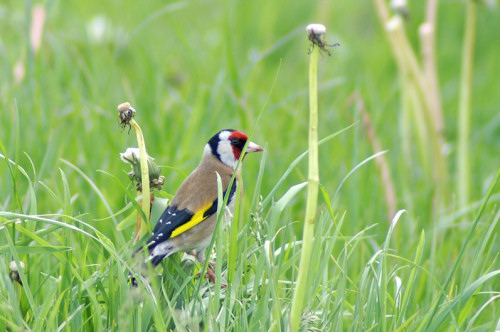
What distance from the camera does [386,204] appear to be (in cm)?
408

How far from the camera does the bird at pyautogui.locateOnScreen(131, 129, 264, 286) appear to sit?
2.54 m

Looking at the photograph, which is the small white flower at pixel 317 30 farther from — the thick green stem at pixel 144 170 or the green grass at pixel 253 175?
the thick green stem at pixel 144 170

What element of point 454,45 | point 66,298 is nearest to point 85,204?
point 66,298

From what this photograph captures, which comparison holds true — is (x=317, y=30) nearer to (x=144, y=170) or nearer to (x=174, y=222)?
(x=144, y=170)

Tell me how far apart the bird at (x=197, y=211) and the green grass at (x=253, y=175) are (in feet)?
0.31

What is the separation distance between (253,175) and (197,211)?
116 centimetres

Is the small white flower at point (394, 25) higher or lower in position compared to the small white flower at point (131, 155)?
higher

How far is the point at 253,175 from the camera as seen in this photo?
398 cm

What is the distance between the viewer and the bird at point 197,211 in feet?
8.34

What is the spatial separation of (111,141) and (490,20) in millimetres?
4743

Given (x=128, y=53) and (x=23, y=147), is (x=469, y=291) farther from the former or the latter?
(x=128, y=53)

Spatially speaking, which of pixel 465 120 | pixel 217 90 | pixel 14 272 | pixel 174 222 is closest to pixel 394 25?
pixel 465 120

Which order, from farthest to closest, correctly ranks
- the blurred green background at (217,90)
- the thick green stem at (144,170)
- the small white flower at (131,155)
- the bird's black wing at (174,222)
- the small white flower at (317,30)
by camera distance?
the blurred green background at (217,90) → the bird's black wing at (174,222) → the small white flower at (131,155) → the thick green stem at (144,170) → the small white flower at (317,30)

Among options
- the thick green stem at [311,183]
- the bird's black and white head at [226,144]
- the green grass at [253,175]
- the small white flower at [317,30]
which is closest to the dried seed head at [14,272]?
the green grass at [253,175]
